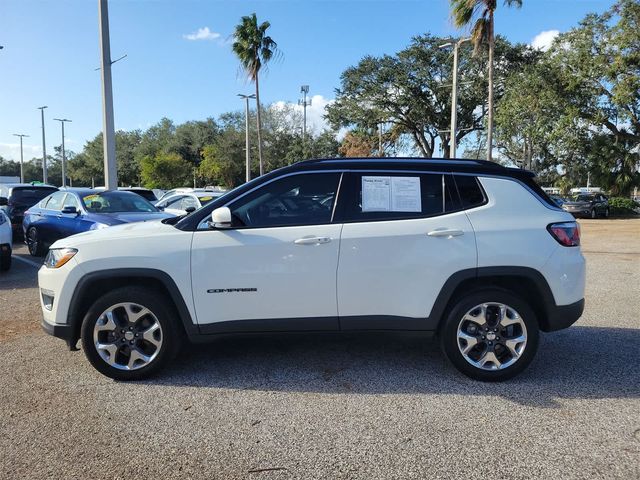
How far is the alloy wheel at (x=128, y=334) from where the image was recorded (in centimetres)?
391

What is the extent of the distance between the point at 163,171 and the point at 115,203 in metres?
46.8

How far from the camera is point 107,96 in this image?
1370 cm

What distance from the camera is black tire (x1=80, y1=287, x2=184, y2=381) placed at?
3875mm

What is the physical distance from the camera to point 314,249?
3824mm

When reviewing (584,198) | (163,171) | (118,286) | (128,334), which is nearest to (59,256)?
(118,286)

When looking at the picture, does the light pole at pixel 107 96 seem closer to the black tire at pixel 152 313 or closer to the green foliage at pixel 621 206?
the black tire at pixel 152 313

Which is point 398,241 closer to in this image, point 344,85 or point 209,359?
point 209,359

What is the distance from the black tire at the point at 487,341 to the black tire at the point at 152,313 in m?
2.19

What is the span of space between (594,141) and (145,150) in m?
55.1

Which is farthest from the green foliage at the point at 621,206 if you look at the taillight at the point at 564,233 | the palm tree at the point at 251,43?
the taillight at the point at 564,233

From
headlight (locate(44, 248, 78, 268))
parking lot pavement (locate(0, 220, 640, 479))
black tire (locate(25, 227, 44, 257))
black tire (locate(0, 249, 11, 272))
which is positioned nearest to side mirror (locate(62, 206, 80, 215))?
black tire (locate(0, 249, 11, 272))

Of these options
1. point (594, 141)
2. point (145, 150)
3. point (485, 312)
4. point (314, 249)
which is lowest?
point (485, 312)

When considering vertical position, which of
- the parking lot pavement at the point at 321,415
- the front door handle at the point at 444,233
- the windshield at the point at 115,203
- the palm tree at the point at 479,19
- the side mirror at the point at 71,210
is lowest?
the parking lot pavement at the point at 321,415

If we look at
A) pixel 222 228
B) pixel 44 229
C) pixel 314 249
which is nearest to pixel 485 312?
pixel 314 249
